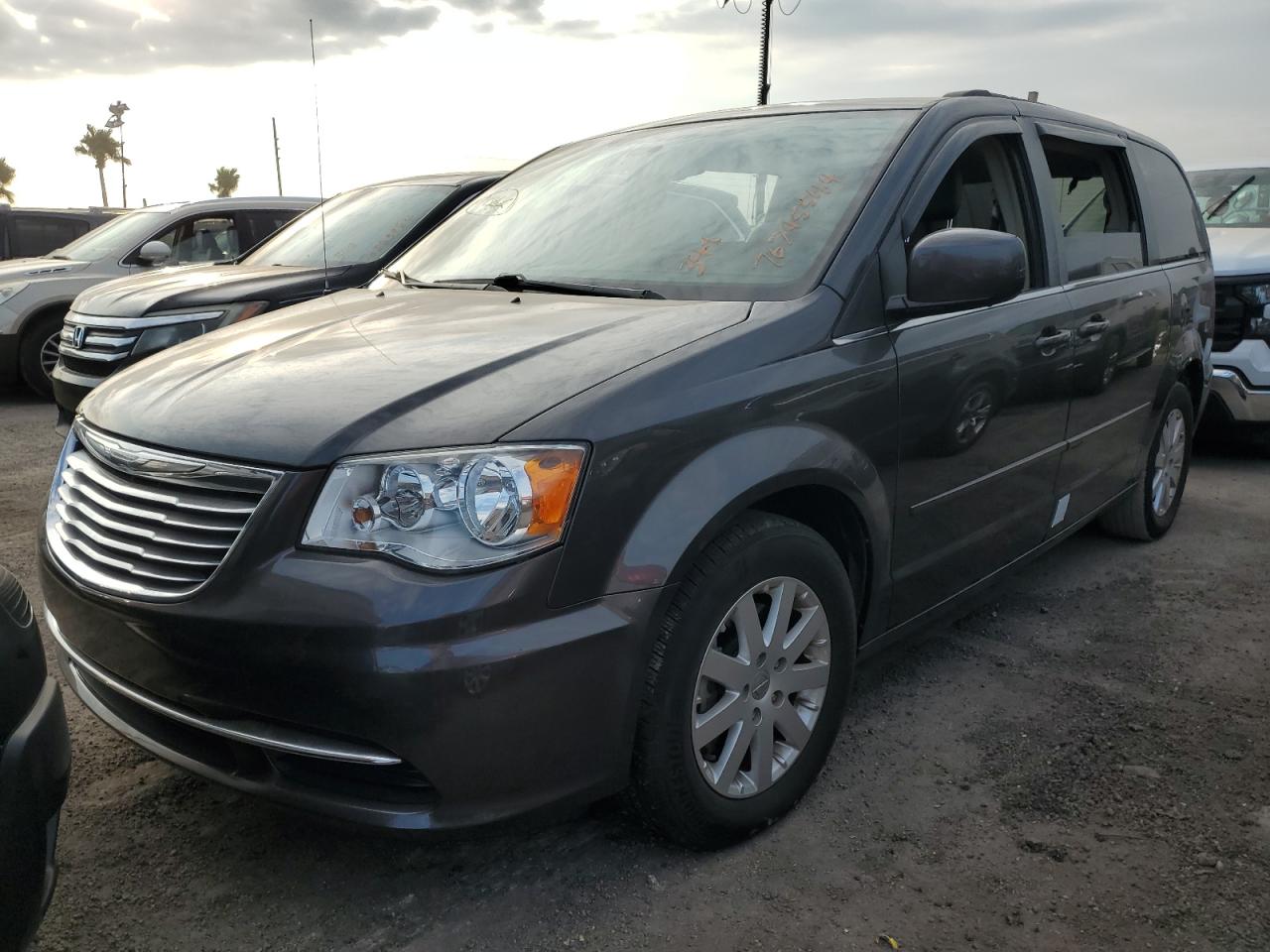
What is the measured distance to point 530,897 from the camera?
91.3 inches

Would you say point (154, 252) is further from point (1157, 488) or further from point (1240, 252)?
point (1240, 252)

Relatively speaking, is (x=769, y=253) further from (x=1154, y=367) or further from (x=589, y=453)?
(x=1154, y=367)

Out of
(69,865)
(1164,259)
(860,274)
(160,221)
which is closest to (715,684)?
(860,274)

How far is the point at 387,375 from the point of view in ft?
7.57

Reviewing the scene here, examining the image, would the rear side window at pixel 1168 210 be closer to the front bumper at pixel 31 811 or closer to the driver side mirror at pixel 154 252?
the front bumper at pixel 31 811

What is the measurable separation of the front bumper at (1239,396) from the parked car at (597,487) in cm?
348

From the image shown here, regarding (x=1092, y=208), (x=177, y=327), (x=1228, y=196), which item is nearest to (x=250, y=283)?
(x=177, y=327)

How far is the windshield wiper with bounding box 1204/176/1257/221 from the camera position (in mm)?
7895

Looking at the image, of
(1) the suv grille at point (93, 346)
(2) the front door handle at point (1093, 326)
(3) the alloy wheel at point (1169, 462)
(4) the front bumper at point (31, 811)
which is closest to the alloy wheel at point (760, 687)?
(4) the front bumper at point (31, 811)

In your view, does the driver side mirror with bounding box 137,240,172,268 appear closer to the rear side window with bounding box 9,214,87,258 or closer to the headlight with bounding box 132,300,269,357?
the headlight with bounding box 132,300,269,357

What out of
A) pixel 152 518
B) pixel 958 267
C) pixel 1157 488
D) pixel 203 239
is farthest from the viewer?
pixel 203 239

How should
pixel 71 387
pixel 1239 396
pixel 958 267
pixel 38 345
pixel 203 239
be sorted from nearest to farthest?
pixel 958 267, pixel 71 387, pixel 1239 396, pixel 203 239, pixel 38 345

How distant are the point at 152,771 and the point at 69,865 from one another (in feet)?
1.40

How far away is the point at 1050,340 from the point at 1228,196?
5.66m
